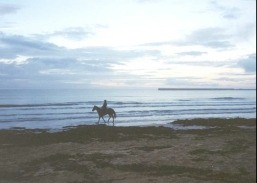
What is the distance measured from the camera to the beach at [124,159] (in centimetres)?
919

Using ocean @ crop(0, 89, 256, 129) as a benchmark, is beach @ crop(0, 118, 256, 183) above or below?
below

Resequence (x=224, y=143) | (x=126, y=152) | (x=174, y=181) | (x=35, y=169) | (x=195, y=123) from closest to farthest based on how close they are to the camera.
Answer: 1. (x=174, y=181)
2. (x=35, y=169)
3. (x=126, y=152)
4. (x=224, y=143)
5. (x=195, y=123)

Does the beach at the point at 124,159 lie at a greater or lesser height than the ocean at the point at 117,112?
lesser

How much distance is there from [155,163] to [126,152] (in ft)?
7.84

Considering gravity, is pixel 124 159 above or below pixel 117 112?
below

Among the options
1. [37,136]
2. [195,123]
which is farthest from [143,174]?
[195,123]

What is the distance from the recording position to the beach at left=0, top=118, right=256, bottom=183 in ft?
30.1

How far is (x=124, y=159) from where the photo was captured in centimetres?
1143

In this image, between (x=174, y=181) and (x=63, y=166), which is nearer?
(x=174, y=181)

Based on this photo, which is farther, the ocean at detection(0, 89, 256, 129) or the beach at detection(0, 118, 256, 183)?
the ocean at detection(0, 89, 256, 129)

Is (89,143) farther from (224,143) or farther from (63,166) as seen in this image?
(224,143)

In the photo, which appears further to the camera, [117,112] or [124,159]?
[117,112]

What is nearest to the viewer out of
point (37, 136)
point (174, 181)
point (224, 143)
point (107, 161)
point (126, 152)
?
point (174, 181)

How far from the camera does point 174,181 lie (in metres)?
8.59
